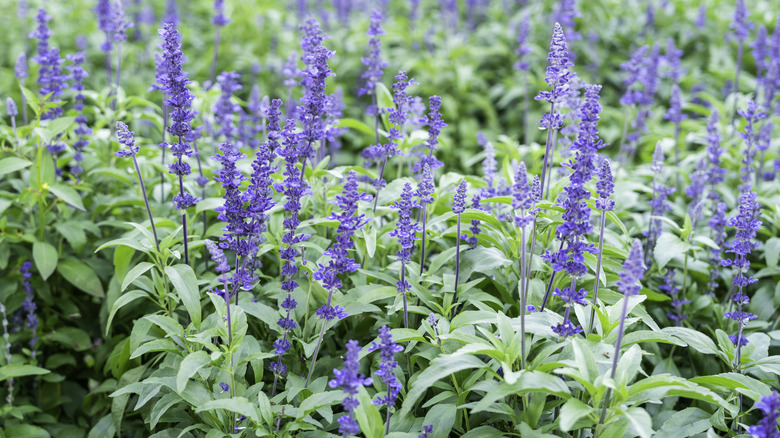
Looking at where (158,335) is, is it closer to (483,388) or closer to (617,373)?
(483,388)

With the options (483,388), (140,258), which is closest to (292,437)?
(483,388)

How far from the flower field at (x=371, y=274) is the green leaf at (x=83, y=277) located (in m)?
0.02

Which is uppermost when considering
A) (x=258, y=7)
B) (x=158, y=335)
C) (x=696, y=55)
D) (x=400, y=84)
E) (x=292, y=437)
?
(x=258, y=7)

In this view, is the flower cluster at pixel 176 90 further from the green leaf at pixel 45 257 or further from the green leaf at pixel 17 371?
the green leaf at pixel 17 371

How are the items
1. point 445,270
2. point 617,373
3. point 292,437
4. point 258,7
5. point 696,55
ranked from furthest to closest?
point 258,7 → point 696,55 → point 445,270 → point 292,437 → point 617,373

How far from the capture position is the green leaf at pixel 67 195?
14.0ft

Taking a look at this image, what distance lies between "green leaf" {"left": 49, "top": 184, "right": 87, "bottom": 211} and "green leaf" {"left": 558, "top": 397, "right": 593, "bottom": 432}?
3.27 meters

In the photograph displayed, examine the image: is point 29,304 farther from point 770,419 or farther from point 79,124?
point 770,419

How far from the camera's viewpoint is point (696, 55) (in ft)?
31.7

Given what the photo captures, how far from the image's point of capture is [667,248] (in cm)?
421

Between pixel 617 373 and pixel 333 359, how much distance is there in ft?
5.44

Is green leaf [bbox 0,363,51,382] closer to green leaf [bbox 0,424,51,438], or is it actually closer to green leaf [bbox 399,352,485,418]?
green leaf [bbox 0,424,51,438]

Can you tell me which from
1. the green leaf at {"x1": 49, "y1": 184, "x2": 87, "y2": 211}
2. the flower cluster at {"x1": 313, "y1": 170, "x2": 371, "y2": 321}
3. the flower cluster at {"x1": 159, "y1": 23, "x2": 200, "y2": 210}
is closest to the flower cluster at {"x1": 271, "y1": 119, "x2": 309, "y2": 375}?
the flower cluster at {"x1": 313, "y1": 170, "x2": 371, "y2": 321}

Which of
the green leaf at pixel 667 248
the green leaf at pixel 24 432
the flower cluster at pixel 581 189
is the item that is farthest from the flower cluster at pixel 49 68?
the green leaf at pixel 667 248
